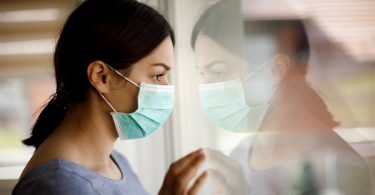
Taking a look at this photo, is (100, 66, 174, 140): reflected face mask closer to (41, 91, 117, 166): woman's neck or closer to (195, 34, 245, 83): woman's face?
(41, 91, 117, 166): woman's neck

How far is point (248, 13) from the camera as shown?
Result: 1.50 m

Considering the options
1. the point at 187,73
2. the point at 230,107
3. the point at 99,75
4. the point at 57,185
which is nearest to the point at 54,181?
the point at 57,185

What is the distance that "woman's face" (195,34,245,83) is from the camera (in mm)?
1440

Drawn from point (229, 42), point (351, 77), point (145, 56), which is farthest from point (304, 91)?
point (145, 56)

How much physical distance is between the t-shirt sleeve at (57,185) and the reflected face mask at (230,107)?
0.62m

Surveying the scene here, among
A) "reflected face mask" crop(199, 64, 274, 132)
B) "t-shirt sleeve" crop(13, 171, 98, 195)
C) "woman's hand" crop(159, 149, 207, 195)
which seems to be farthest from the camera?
"reflected face mask" crop(199, 64, 274, 132)

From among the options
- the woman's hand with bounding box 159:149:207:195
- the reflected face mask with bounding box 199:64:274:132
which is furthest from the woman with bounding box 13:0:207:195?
the reflected face mask with bounding box 199:64:274:132

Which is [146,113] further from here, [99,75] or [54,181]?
[54,181]

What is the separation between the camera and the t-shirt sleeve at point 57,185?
858 millimetres

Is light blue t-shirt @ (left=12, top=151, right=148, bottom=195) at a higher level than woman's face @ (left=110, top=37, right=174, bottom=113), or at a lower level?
lower

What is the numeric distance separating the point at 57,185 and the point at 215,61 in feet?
2.57

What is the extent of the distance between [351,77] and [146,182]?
90cm

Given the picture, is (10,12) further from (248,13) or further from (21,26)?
(248,13)

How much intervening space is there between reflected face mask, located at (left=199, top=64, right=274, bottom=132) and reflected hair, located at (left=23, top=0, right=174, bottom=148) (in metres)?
0.35
